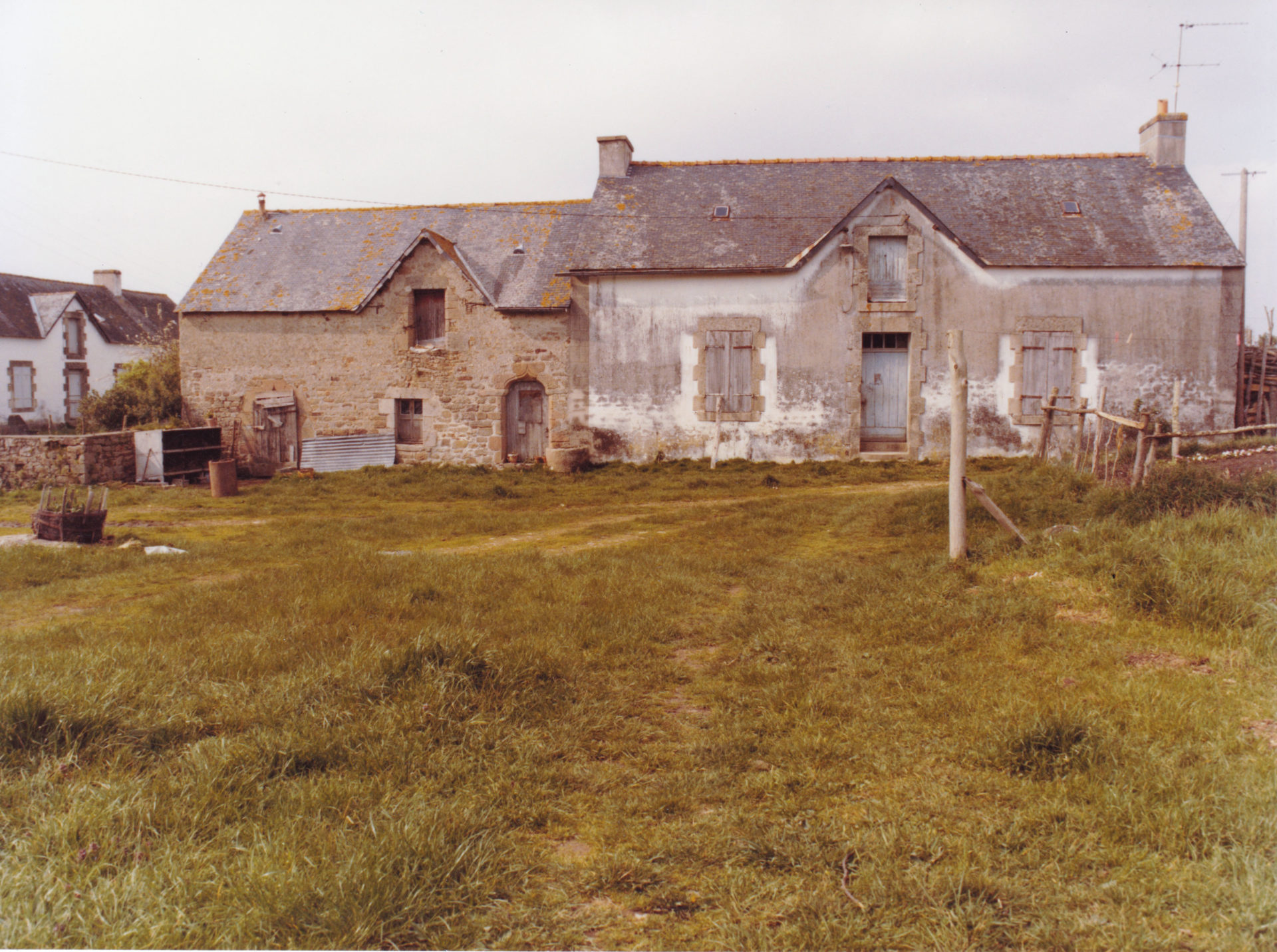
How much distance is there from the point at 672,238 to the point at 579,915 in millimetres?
17480

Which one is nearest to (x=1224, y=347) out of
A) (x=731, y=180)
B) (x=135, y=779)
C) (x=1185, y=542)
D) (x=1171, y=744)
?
(x=731, y=180)

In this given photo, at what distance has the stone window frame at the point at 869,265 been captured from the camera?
709 inches

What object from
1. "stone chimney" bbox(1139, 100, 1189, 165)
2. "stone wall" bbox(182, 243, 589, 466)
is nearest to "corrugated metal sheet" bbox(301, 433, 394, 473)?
"stone wall" bbox(182, 243, 589, 466)

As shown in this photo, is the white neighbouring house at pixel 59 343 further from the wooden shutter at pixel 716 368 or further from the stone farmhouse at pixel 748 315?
the wooden shutter at pixel 716 368

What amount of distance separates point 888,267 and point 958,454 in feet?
37.3

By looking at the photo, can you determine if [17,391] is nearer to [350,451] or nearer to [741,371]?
[350,451]

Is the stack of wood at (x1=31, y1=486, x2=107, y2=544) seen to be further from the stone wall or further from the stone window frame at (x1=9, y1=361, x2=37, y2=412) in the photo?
the stone window frame at (x1=9, y1=361, x2=37, y2=412)

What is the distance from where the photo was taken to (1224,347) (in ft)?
57.7

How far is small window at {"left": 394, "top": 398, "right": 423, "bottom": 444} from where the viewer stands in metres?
20.1

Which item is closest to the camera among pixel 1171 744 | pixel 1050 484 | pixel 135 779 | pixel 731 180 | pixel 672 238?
pixel 135 779

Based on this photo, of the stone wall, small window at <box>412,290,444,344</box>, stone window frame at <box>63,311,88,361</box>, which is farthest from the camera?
stone window frame at <box>63,311,88,361</box>

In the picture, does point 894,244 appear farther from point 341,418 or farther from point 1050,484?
point 341,418

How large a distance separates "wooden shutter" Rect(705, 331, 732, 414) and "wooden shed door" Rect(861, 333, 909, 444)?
9.37ft

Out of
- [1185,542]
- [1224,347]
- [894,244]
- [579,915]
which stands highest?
[894,244]
